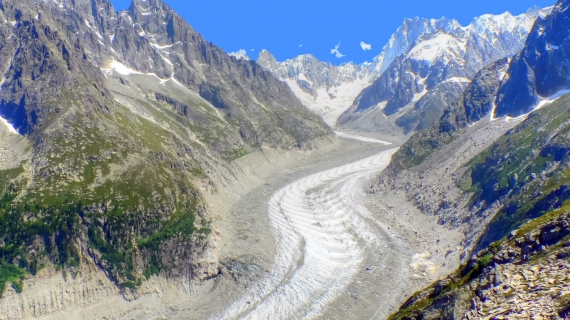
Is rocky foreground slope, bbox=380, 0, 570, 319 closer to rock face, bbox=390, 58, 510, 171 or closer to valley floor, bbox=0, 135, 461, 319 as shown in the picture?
rock face, bbox=390, 58, 510, 171

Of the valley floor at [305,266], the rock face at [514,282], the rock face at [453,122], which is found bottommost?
the valley floor at [305,266]

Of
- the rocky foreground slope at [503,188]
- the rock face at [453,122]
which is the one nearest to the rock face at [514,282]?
the rocky foreground slope at [503,188]

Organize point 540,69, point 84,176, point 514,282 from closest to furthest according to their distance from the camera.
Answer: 1. point 514,282
2. point 84,176
3. point 540,69

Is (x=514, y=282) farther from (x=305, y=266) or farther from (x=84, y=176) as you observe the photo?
(x=84, y=176)

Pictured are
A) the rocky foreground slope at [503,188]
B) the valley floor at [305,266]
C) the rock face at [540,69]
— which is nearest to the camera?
the rocky foreground slope at [503,188]

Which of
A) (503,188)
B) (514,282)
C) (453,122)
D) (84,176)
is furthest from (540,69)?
A: (514,282)

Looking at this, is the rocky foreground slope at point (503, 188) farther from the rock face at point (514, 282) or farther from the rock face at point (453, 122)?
the rock face at point (453, 122)

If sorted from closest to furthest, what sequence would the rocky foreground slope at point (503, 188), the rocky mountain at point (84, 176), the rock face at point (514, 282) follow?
the rock face at point (514, 282) → the rocky foreground slope at point (503, 188) → the rocky mountain at point (84, 176)

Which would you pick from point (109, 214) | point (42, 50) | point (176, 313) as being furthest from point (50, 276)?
point (42, 50)

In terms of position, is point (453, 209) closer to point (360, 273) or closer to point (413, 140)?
point (360, 273)

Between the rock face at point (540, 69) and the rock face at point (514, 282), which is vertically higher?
the rock face at point (540, 69)
